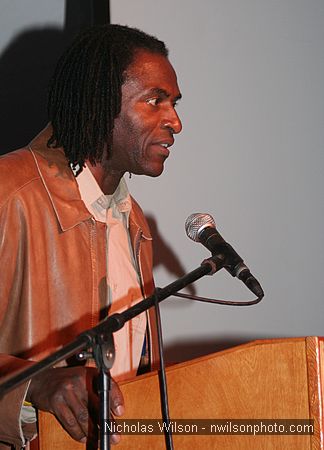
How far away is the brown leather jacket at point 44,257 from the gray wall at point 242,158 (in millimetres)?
831

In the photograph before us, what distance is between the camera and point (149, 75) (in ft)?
6.74

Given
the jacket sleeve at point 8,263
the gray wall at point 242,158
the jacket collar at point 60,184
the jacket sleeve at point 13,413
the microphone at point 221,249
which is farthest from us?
the gray wall at point 242,158

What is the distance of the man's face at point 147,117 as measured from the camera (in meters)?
2.04

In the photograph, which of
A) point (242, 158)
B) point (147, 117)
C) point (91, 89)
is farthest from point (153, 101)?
point (242, 158)

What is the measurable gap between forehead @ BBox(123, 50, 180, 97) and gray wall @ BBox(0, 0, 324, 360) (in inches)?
31.6

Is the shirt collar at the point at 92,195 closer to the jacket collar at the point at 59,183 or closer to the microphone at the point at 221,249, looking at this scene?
the jacket collar at the point at 59,183

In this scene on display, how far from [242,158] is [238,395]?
176 cm

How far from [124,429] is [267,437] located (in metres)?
0.28

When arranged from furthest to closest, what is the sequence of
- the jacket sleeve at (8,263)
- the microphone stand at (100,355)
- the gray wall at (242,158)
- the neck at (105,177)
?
1. the gray wall at (242,158)
2. the neck at (105,177)
3. the jacket sleeve at (8,263)
4. the microphone stand at (100,355)

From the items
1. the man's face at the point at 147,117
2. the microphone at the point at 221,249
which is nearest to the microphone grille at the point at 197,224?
the microphone at the point at 221,249

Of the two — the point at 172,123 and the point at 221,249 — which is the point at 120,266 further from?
the point at 221,249

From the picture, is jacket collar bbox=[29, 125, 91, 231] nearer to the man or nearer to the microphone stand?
the man

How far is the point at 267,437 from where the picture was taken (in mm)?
1413

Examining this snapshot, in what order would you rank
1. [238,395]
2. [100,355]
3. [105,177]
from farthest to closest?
[105,177] < [238,395] < [100,355]
